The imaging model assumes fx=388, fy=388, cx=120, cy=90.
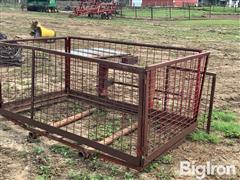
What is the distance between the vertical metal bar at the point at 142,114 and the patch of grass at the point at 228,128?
1.70m

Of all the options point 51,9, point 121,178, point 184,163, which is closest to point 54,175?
point 121,178

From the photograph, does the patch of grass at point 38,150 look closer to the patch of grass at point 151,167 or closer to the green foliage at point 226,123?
the patch of grass at point 151,167

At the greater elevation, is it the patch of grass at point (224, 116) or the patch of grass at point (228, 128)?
the patch of grass at point (224, 116)

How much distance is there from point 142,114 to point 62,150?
118cm

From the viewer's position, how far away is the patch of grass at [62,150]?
14.1 feet

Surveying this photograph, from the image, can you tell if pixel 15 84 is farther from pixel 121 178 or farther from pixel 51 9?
pixel 51 9

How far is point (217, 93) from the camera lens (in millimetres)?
7371

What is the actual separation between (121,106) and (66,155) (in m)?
1.46

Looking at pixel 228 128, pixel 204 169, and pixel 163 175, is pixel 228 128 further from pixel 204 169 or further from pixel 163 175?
pixel 163 175

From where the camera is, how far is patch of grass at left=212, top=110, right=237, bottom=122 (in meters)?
5.71

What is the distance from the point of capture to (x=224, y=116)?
Answer: 579 centimetres

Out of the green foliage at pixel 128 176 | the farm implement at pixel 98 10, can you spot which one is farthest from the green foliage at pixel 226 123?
the farm implement at pixel 98 10

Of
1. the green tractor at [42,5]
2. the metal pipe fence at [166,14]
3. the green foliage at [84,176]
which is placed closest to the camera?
the green foliage at [84,176]

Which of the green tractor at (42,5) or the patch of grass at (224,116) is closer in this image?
the patch of grass at (224,116)
